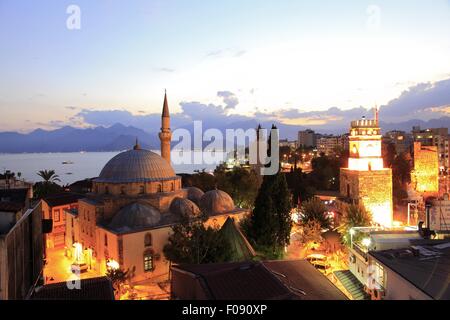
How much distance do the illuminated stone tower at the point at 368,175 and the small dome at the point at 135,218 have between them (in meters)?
15.1

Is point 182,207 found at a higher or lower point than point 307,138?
lower

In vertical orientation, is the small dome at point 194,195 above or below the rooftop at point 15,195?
below

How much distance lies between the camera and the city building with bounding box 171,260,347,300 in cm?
907

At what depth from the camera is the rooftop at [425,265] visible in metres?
8.65

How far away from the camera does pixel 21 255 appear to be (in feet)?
33.2

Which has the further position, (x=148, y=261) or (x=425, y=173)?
(x=425, y=173)

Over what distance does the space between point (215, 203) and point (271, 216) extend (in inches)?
191

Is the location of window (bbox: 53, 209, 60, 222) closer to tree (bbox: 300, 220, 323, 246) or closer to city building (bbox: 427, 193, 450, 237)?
tree (bbox: 300, 220, 323, 246)

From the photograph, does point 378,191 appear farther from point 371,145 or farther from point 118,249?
point 118,249

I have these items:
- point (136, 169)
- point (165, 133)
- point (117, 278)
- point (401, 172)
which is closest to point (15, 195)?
point (117, 278)

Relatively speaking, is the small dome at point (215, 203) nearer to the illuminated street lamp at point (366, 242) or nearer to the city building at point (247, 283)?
the illuminated street lamp at point (366, 242)

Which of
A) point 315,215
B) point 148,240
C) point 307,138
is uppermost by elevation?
point 307,138

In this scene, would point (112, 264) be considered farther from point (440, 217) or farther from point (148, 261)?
point (440, 217)

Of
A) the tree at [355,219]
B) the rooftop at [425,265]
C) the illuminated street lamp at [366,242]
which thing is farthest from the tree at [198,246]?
the tree at [355,219]
